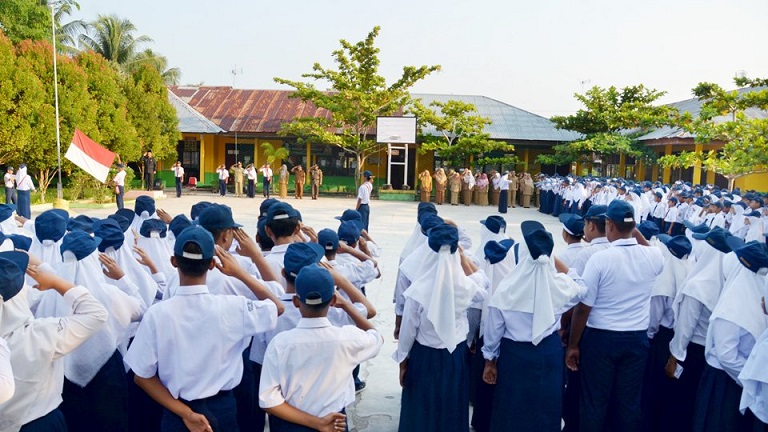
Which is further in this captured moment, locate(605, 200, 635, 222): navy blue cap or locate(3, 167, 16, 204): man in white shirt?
locate(3, 167, 16, 204): man in white shirt

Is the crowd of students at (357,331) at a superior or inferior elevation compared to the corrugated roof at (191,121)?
inferior

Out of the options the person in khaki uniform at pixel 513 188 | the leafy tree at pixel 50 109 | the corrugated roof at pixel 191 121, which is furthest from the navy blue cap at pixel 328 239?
the corrugated roof at pixel 191 121

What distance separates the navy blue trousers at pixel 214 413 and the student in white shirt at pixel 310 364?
0.24 m

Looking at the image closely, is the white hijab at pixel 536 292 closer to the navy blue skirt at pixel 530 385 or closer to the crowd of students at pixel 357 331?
the crowd of students at pixel 357 331

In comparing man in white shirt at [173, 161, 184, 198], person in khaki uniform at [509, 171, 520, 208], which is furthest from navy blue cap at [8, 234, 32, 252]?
man in white shirt at [173, 161, 184, 198]

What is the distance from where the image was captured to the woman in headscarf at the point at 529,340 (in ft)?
11.1

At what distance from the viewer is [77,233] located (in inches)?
120

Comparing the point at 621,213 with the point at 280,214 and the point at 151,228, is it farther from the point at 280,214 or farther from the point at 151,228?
the point at 151,228

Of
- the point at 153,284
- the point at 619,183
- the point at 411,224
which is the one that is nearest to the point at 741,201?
the point at 619,183

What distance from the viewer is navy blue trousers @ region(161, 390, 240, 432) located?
2.62 meters

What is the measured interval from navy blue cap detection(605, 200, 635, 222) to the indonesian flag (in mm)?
11338

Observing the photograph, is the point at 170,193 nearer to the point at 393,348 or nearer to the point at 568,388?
the point at 393,348

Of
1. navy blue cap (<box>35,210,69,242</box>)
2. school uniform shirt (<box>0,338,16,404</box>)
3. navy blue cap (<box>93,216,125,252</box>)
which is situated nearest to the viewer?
school uniform shirt (<box>0,338,16,404</box>)

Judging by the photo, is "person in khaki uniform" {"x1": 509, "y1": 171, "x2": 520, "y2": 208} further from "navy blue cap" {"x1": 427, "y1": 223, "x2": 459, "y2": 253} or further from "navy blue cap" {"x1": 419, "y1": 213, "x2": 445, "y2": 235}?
"navy blue cap" {"x1": 427, "y1": 223, "x2": 459, "y2": 253}
